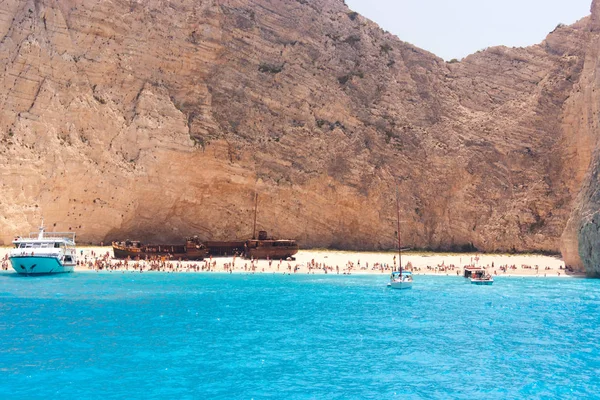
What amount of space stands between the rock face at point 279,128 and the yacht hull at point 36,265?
1002 cm

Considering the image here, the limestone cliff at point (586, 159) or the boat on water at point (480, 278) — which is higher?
the limestone cliff at point (586, 159)

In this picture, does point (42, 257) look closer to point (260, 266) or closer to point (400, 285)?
point (260, 266)

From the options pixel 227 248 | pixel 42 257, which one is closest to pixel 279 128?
pixel 227 248

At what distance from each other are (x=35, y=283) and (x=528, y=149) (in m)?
55.8

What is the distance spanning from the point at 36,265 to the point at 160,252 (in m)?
12.5

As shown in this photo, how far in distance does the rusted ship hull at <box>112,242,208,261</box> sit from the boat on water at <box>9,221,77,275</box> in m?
Answer: 4.93

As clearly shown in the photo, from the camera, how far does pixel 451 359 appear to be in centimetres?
1880

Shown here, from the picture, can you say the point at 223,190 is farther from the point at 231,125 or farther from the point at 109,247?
the point at 109,247

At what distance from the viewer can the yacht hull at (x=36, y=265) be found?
138 ft

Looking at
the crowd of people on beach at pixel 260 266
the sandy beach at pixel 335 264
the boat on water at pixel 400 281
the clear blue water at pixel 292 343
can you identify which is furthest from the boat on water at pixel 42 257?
the boat on water at pixel 400 281

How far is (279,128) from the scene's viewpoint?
64.9m

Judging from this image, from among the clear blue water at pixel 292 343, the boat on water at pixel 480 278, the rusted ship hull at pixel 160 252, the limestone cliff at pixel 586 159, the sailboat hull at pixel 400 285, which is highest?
the limestone cliff at pixel 586 159

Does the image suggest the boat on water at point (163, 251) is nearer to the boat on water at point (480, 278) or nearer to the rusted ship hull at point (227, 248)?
the rusted ship hull at point (227, 248)

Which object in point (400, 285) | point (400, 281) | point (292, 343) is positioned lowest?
point (292, 343)
